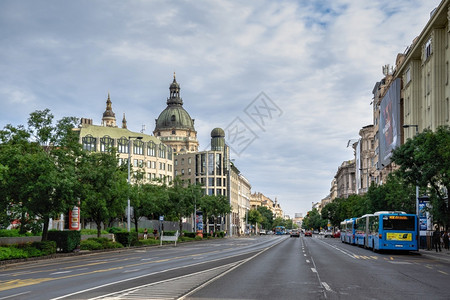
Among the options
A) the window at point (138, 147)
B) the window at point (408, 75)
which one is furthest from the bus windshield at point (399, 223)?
the window at point (138, 147)

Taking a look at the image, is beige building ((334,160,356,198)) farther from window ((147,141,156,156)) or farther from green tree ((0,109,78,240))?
green tree ((0,109,78,240))

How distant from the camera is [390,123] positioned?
84.8m

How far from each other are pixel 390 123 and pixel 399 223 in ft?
157

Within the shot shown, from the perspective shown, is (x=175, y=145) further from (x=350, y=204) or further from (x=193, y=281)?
(x=193, y=281)

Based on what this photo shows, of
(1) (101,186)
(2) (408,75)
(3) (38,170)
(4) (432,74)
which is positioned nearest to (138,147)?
(2) (408,75)

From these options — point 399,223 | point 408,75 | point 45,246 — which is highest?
point 408,75

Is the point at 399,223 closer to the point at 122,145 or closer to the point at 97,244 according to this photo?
the point at 97,244

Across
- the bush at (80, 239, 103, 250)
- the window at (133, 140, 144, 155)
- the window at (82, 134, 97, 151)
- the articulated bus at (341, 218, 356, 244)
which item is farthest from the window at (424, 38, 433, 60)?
the window at (133, 140, 144, 155)

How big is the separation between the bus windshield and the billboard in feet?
126

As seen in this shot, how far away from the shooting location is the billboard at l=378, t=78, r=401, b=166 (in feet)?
263

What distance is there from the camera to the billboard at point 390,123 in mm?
80312

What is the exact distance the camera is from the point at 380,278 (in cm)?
1962

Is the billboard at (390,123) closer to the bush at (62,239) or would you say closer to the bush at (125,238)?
the bush at (125,238)

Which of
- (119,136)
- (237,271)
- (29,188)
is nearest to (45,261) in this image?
(29,188)
